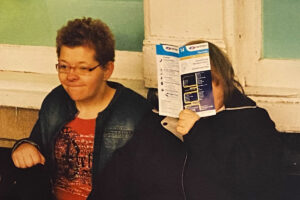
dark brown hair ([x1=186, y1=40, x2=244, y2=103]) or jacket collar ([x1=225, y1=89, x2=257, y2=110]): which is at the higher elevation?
dark brown hair ([x1=186, y1=40, x2=244, y2=103])

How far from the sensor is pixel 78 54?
2.74 meters

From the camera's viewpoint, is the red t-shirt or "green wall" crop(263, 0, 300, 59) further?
"green wall" crop(263, 0, 300, 59)

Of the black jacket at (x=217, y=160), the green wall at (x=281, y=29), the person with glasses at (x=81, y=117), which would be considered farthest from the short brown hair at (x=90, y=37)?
the green wall at (x=281, y=29)

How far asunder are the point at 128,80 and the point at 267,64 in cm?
76

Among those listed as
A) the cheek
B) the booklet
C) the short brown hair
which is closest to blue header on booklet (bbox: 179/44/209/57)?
the booklet

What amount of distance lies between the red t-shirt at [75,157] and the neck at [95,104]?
3cm

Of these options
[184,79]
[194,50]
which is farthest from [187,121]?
[194,50]

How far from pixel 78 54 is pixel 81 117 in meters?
0.30

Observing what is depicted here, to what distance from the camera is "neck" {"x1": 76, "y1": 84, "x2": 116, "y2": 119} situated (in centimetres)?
285

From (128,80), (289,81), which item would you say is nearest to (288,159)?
(289,81)

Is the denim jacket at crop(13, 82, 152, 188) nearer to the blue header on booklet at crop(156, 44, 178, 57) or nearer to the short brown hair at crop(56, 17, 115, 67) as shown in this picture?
the short brown hair at crop(56, 17, 115, 67)

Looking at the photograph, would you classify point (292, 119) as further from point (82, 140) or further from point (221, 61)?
point (82, 140)

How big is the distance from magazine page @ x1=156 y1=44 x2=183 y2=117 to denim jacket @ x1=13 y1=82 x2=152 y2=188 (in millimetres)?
274

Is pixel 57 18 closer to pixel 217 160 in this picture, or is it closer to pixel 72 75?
pixel 72 75
